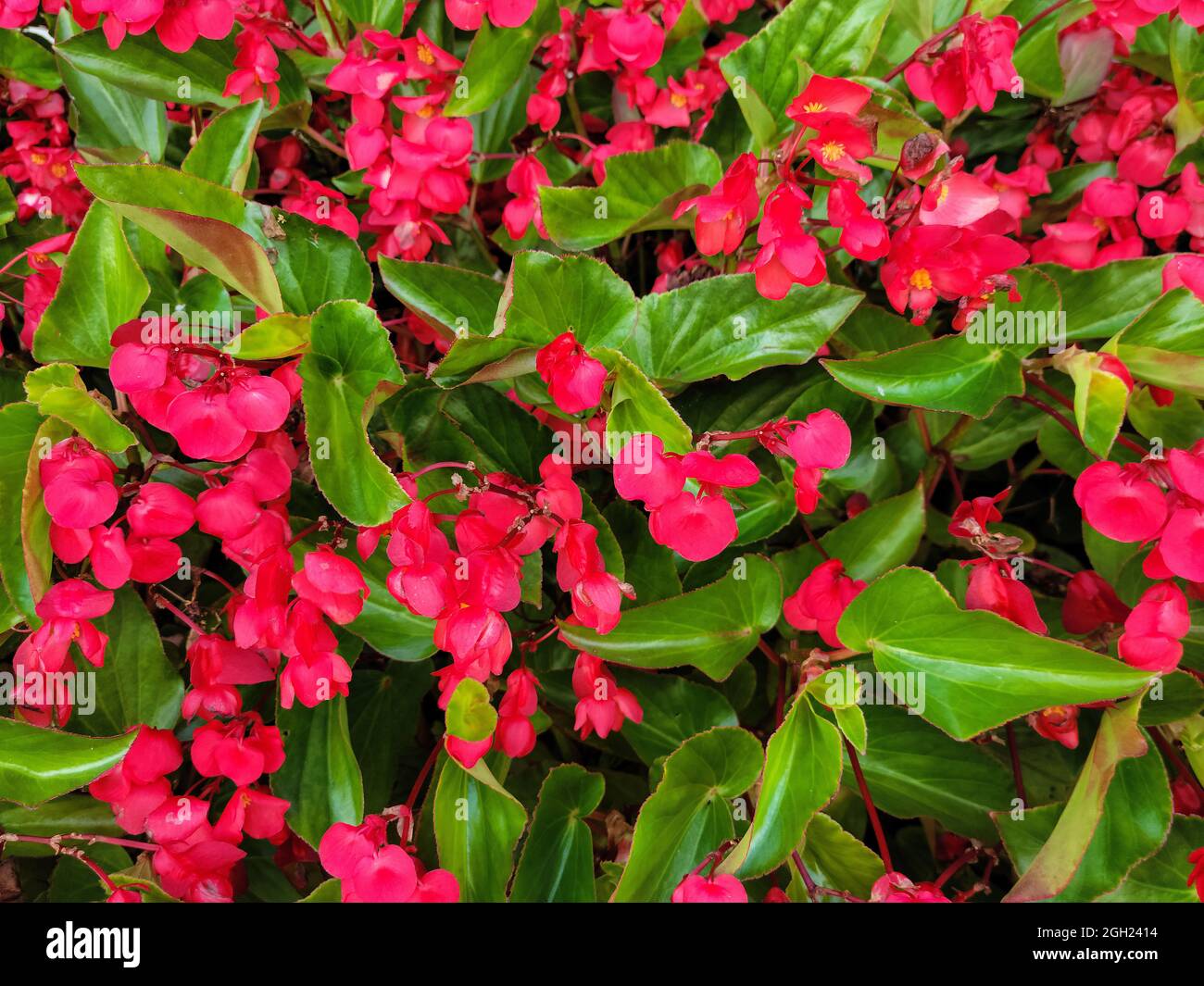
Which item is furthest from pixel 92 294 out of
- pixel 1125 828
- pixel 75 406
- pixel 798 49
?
pixel 1125 828

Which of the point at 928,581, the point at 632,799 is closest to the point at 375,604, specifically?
the point at 632,799

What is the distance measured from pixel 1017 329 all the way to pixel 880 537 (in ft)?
0.59

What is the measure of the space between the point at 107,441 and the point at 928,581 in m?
0.53

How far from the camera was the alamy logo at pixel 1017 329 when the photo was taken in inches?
27.4

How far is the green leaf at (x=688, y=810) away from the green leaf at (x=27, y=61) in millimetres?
806

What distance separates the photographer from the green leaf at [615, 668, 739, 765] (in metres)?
0.76

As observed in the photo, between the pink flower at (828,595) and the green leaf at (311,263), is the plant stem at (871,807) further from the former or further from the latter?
the green leaf at (311,263)

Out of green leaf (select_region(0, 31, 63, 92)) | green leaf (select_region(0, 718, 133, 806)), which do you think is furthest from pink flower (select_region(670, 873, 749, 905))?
green leaf (select_region(0, 31, 63, 92))

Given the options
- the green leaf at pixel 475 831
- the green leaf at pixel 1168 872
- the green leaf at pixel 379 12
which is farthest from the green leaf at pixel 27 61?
the green leaf at pixel 1168 872

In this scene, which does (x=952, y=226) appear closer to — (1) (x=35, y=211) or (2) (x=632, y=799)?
(2) (x=632, y=799)

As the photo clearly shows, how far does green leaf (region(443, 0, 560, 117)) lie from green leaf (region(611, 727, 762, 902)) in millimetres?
506

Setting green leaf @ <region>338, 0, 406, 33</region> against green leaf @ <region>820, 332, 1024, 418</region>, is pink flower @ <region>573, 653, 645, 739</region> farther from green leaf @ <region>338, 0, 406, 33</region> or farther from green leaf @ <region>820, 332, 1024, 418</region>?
green leaf @ <region>338, 0, 406, 33</region>
